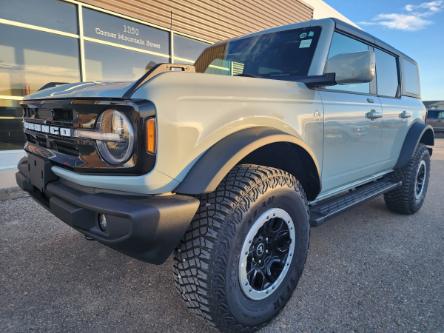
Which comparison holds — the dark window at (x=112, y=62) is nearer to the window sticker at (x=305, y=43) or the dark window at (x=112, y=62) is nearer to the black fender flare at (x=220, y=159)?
the window sticker at (x=305, y=43)

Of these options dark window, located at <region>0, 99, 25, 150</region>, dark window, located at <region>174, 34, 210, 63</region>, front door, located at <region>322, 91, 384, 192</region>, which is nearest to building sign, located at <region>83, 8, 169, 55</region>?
dark window, located at <region>174, 34, 210, 63</region>

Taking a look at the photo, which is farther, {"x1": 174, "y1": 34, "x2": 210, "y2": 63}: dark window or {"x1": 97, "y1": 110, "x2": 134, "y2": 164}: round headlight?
{"x1": 174, "y1": 34, "x2": 210, "y2": 63}: dark window

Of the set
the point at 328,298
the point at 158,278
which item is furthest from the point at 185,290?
the point at 328,298

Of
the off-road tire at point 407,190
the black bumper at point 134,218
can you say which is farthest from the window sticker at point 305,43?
the off-road tire at point 407,190

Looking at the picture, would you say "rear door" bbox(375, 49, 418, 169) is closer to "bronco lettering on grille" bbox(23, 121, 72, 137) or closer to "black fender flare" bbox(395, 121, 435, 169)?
"black fender flare" bbox(395, 121, 435, 169)

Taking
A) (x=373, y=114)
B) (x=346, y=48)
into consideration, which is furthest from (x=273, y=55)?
(x=373, y=114)

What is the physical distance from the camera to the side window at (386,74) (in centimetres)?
332

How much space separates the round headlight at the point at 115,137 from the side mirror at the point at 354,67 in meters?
1.38

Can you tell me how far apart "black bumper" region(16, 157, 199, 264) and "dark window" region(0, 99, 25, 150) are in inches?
204

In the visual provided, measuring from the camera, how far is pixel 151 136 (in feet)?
4.70

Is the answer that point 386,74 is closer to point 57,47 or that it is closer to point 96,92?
point 96,92

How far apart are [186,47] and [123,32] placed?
1776mm

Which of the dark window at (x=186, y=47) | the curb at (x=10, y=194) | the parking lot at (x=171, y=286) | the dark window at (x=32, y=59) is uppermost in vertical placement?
the dark window at (x=186, y=47)

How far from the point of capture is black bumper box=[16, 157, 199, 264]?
4.48 ft
